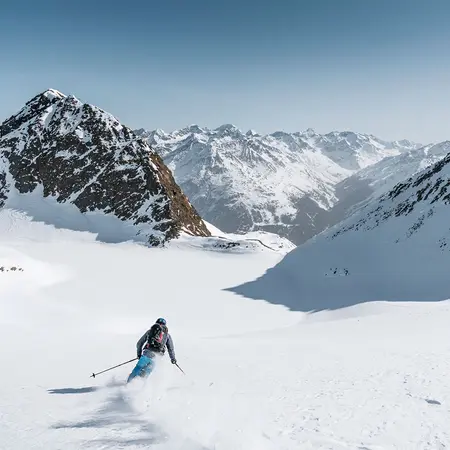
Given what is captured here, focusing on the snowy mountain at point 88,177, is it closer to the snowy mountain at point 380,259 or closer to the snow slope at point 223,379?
the snowy mountain at point 380,259

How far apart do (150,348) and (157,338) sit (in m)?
0.41

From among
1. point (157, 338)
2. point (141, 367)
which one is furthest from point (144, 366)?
point (157, 338)

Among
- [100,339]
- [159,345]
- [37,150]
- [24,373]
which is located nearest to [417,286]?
[100,339]

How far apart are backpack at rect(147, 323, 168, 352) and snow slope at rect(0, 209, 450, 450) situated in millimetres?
773

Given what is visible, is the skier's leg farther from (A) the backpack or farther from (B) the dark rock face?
(B) the dark rock face

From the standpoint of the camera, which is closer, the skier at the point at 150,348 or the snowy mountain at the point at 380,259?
the skier at the point at 150,348

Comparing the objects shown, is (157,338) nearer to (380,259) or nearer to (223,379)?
(223,379)

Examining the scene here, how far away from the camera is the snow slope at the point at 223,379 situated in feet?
27.0

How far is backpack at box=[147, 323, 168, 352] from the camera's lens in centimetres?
1279

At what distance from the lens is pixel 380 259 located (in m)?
46.2

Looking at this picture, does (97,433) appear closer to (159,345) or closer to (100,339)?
(159,345)

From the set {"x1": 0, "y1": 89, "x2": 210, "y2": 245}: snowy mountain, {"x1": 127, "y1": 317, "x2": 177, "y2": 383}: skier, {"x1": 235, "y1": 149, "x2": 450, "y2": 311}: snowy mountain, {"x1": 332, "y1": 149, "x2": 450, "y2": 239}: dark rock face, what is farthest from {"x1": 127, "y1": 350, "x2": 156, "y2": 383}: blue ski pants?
{"x1": 0, "y1": 89, "x2": 210, "y2": 245}: snowy mountain

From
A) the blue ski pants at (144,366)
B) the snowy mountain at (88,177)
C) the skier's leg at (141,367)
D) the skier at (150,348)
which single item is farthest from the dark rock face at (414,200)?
the skier's leg at (141,367)

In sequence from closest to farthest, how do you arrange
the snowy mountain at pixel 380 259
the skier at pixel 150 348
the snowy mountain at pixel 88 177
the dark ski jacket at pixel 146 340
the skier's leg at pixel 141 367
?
1. the skier's leg at pixel 141 367
2. the skier at pixel 150 348
3. the dark ski jacket at pixel 146 340
4. the snowy mountain at pixel 380 259
5. the snowy mountain at pixel 88 177
